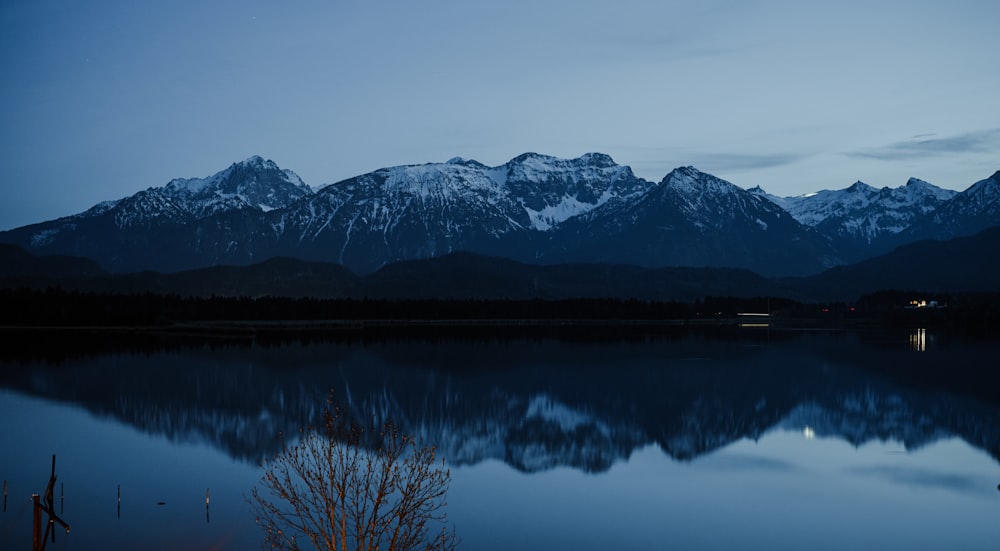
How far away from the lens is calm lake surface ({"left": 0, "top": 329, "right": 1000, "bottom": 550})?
40.7m

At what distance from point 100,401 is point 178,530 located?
149 ft

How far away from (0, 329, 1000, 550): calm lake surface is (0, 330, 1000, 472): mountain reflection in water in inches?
14.8

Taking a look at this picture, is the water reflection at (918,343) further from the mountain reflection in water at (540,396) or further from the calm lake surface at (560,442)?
the calm lake surface at (560,442)

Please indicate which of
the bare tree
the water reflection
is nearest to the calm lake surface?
the bare tree

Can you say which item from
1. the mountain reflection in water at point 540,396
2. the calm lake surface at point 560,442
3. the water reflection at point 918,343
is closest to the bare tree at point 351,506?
the calm lake surface at point 560,442

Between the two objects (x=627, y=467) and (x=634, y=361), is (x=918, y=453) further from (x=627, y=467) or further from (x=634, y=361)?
(x=634, y=361)

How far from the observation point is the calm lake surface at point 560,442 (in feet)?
133

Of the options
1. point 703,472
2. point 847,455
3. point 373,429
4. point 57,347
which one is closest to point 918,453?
point 847,455

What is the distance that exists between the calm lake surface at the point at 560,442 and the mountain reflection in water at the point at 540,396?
1.23ft

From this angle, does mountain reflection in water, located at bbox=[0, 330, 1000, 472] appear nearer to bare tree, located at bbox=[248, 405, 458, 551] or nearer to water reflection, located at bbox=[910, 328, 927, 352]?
bare tree, located at bbox=[248, 405, 458, 551]

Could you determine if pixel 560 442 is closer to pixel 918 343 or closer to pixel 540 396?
pixel 540 396

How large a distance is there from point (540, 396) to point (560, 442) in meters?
25.2

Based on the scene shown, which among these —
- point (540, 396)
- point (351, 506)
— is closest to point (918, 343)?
point (540, 396)

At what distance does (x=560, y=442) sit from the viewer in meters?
65.7
